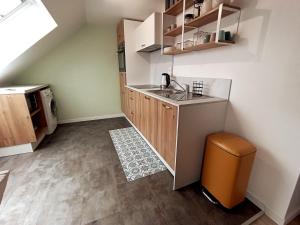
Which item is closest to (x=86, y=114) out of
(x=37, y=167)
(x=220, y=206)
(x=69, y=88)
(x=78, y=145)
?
(x=69, y=88)

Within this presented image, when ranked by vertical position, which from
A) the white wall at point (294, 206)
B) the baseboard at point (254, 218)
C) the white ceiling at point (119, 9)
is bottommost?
the baseboard at point (254, 218)

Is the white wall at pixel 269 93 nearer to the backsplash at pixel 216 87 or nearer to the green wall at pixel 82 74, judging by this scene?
the backsplash at pixel 216 87

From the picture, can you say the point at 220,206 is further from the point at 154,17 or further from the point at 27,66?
the point at 27,66

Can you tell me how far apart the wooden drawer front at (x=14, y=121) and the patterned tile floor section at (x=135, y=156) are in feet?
4.48

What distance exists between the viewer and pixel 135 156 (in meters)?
2.18

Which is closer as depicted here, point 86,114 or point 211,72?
point 211,72

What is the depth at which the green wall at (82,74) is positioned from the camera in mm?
3256

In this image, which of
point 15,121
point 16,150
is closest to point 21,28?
point 15,121

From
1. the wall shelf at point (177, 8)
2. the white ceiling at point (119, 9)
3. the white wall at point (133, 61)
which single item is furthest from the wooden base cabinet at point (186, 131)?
the white ceiling at point (119, 9)

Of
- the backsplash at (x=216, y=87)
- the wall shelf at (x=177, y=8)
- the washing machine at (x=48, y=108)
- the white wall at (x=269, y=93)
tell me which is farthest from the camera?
the washing machine at (x=48, y=108)

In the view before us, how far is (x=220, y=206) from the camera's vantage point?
140 centimetres

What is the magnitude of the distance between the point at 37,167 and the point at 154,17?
9.10 ft

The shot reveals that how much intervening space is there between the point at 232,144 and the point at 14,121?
9.75ft

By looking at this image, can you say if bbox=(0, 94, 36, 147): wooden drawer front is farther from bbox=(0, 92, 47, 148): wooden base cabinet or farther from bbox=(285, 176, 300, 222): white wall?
bbox=(285, 176, 300, 222): white wall
